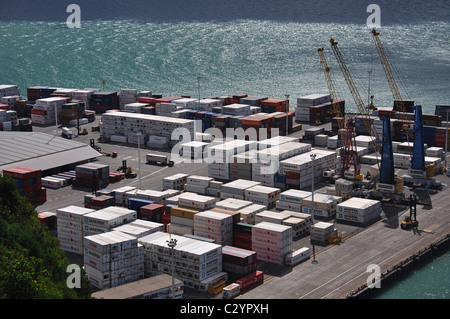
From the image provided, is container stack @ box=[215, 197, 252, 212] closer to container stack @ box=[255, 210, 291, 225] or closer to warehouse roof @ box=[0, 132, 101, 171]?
container stack @ box=[255, 210, 291, 225]

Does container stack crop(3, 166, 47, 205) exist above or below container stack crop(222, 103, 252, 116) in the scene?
below

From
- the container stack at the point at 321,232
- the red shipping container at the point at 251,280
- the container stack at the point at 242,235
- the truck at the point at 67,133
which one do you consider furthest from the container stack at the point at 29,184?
the truck at the point at 67,133

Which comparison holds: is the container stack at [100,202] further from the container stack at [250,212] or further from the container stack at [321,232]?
the container stack at [321,232]

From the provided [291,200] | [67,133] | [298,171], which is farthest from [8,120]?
[291,200]

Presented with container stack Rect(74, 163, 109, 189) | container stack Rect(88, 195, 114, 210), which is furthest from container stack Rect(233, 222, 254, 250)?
container stack Rect(74, 163, 109, 189)

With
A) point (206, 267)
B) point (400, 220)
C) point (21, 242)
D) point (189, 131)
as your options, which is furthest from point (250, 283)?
point (189, 131)

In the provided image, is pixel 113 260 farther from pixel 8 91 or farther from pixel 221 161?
pixel 8 91

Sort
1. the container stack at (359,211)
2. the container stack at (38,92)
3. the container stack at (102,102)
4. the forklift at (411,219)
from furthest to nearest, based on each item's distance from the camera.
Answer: the container stack at (38,92), the container stack at (102,102), the container stack at (359,211), the forklift at (411,219)
